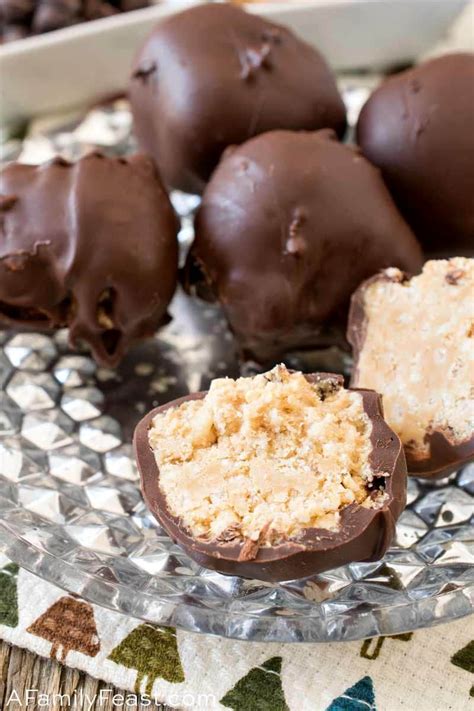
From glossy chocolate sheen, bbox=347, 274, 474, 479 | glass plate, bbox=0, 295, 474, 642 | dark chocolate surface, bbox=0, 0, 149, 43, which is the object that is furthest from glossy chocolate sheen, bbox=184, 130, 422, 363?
dark chocolate surface, bbox=0, 0, 149, 43

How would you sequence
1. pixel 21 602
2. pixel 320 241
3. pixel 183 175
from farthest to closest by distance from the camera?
pixel 183 175 → pixel 320 241 → pixel 21 602

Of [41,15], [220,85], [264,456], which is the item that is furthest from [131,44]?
[264,456]

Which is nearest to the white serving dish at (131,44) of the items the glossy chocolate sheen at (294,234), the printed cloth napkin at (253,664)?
the glossy chocolate sheen at (294,234)

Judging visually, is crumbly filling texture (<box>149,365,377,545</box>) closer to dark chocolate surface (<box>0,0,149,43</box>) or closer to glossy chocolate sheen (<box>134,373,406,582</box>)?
glossy chocolate sheen (<box>134,373,406,582</box>)

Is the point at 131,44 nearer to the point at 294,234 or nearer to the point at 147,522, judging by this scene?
the point at 294,234

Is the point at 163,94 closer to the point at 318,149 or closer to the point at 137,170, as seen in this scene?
the point at 137,170

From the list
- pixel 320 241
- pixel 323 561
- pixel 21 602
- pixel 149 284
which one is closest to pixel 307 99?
pixel 320 241
